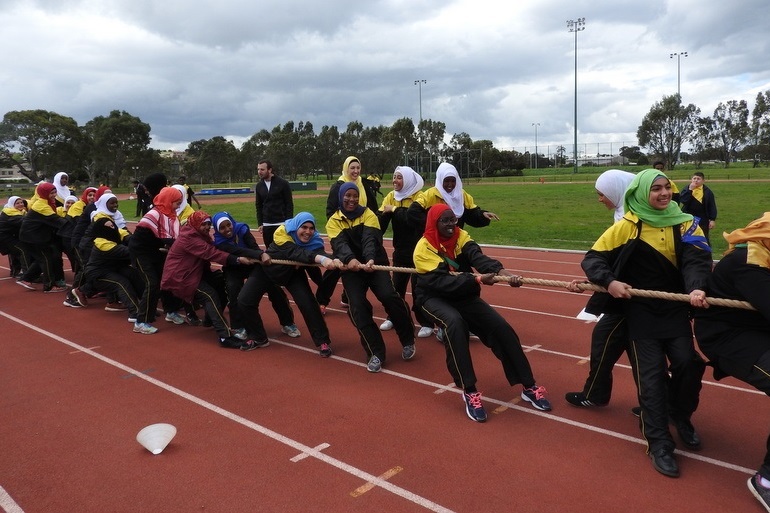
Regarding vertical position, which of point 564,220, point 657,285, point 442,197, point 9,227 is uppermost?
point 442,197

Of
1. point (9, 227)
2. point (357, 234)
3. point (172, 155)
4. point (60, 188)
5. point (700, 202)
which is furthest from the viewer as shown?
point (172, 155)

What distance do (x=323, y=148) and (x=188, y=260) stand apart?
7101 centimetres

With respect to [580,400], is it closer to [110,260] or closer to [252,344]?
[252,344]

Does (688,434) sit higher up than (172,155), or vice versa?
(172,155)

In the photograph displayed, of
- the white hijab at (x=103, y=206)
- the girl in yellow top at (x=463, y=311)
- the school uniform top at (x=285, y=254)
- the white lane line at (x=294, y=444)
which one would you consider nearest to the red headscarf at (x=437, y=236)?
the girl in yellow top at (x=463, y=311)

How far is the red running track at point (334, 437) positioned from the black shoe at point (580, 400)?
0.07 meters

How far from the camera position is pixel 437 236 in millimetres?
4676

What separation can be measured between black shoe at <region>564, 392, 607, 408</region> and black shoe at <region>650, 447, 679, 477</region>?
815 millimetres

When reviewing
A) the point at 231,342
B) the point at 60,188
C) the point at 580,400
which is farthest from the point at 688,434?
the point at 60,188

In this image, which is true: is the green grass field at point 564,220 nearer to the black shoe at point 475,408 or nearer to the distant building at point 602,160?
the black shoe at point 475,408

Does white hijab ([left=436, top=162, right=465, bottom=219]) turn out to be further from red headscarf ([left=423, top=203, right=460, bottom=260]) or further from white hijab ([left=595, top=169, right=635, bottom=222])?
white hijab ([left=595, top=169, right=635, bottom=222])

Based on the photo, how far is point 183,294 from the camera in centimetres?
652

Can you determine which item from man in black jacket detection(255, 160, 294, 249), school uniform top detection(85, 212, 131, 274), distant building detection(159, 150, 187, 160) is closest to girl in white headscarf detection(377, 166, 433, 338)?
man in black jacket detection(255, 160, 294, 249)

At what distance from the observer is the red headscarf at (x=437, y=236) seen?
4621mm
